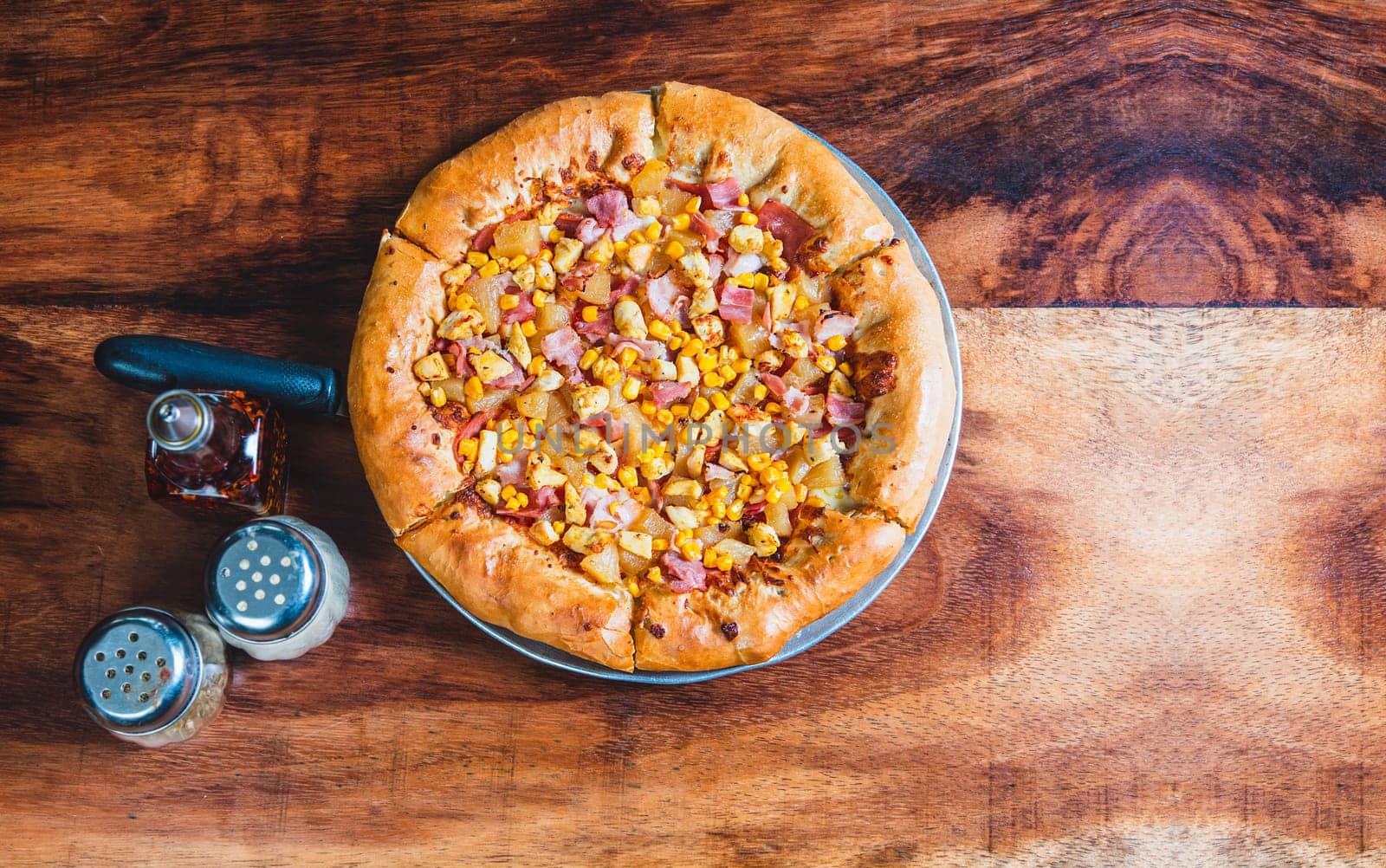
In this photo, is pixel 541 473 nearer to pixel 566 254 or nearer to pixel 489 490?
pixel 489 490

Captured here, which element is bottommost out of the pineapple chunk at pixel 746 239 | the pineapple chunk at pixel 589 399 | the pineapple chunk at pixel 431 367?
the pineapple chunk at pixel 589 399

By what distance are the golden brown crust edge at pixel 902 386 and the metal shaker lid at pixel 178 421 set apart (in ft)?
7.31

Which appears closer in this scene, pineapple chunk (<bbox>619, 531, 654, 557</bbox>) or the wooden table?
pineapple chunk (<bbox>619, 531, 654, 557</bbox>)

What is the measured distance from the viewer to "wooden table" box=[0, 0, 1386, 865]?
13.3ft

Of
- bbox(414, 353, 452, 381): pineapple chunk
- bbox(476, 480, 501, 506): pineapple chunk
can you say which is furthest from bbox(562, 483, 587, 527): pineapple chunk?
bbox(414, 353, 452, 381): pineapple chunk

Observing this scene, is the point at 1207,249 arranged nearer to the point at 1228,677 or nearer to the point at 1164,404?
the point at 1164,404

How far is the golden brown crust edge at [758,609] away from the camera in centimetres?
354

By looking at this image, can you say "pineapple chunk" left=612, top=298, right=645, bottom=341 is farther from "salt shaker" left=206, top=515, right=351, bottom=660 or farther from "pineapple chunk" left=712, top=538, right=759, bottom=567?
"salt shaker" left=206, top=515, right=351, bottom=660

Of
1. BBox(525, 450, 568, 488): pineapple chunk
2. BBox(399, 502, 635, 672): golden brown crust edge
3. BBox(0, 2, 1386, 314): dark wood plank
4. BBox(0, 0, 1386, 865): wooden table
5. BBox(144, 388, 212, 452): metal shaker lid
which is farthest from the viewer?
BBox(0, 2, 1386, 314): dark wood plank

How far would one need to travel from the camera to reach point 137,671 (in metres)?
3.64

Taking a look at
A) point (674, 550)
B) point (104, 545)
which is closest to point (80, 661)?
point (104, 545)

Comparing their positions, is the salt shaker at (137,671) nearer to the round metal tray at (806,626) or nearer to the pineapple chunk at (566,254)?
the round metal tray at (806,626)

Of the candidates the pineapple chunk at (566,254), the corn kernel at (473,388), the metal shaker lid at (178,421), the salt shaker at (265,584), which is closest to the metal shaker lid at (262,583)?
the salt shaker at (265,584)

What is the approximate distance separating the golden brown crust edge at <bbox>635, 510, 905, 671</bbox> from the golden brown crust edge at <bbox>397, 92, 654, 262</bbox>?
5.07 feet
